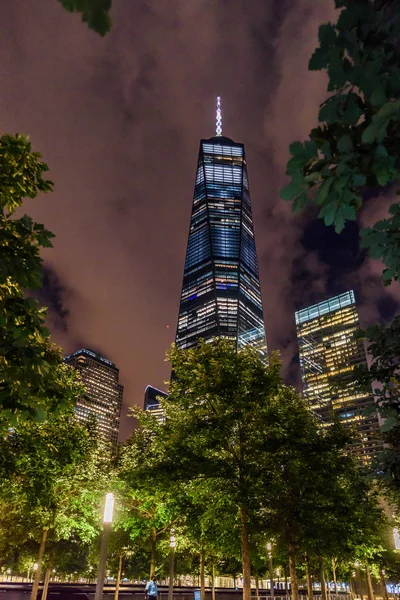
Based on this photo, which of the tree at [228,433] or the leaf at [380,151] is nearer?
the leaf at [380,151]

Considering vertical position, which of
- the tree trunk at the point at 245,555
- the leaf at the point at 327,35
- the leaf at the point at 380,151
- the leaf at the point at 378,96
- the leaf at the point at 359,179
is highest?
the leaf at the point at 327,35

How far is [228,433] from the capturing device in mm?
18859

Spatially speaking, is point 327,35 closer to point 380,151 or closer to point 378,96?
point 378,96

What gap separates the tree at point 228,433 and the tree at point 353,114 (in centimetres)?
1639

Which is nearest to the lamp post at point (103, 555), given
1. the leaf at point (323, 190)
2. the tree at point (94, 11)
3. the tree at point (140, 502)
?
the tree at point (140, 502)

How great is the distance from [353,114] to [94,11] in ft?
6.37

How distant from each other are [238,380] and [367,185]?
664 inches

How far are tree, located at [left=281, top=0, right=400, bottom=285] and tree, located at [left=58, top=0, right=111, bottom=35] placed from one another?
1521mm

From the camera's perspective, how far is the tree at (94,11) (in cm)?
260

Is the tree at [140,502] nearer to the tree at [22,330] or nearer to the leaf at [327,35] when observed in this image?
the tree at [22,330]

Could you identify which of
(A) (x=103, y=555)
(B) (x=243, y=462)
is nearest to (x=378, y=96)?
(A) (x=103, y=555)

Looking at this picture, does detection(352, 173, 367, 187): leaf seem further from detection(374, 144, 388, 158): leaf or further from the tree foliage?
the tree foliage

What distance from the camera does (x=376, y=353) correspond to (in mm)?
9234

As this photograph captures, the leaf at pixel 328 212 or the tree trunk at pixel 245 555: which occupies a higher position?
the leaf at pixel 328 212
